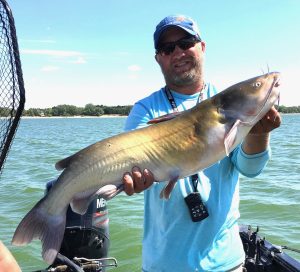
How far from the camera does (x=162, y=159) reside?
119 inches

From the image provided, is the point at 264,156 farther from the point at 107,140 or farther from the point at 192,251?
the point at 107,140

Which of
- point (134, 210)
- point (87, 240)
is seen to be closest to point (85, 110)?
point (134, 210)

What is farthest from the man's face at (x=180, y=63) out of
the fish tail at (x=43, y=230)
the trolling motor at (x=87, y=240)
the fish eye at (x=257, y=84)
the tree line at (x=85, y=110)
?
the tree line at (x=85, y=110)

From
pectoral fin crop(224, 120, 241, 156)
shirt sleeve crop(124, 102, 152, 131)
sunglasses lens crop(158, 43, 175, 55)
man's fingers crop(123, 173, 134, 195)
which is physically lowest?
man's fingers crop(123, 173, 134, 195)

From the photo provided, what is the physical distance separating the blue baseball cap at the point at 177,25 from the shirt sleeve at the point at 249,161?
1.10 metres

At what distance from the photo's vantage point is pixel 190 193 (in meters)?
3.46

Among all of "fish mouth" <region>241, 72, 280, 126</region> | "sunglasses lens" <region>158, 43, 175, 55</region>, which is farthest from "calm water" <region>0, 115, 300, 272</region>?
"fish mouth" <region>241, 72, 280, 126</region>

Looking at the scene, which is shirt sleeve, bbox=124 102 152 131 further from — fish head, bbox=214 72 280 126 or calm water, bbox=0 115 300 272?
calm water, bbox=0 115 300 272

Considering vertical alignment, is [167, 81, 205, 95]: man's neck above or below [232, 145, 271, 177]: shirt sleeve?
above

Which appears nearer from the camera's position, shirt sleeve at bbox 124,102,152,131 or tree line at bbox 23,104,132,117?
shirt sleeve at bbox 124,102,152,131

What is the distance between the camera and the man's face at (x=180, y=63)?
374 centimetres

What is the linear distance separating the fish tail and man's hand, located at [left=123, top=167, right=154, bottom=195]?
1.55 feet

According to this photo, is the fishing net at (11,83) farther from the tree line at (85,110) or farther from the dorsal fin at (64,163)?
the tree line at (85,110)

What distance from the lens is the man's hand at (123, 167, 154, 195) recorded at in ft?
9.83
